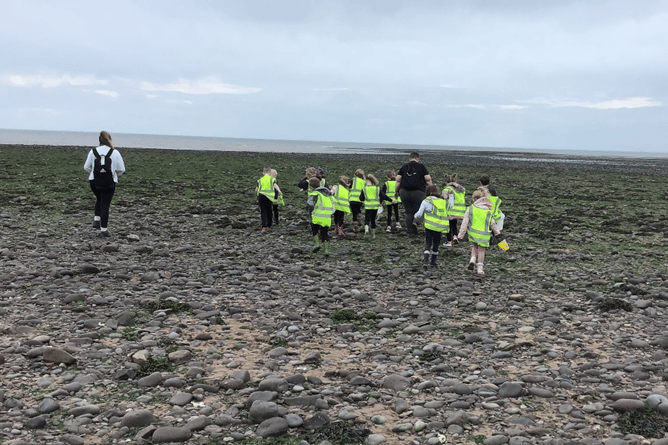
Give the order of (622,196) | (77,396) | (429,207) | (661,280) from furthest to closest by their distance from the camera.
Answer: (622,196)
(429,207)
(661,280)
(77,396)

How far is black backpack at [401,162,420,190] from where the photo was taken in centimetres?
1730

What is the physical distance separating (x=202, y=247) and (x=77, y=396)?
31.2ft

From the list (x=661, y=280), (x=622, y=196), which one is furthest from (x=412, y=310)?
(x=622, y=196)

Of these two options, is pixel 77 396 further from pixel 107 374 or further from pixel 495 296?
pixel 495 296

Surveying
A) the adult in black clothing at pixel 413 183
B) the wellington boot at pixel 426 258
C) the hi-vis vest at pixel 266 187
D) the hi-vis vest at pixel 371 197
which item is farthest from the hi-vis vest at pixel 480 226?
the hi-vis vest at pixel 266 187

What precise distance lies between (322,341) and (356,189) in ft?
35.4

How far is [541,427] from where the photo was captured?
5.70 meters

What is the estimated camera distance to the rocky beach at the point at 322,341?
5.69 meters

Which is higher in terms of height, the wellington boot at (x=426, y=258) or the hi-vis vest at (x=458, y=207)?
the hi-vis vest at (x=458, y=207)

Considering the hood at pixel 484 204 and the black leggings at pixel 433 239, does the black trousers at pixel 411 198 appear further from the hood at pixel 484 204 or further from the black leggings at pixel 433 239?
the hood at pixel 484 204

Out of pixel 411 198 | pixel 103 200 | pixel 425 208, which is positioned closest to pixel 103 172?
pixel 103 200

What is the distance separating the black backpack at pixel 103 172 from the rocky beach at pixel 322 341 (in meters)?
1.75

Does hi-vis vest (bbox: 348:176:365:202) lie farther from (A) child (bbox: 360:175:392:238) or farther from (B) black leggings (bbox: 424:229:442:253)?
(B) black leggings (bbox: 424:229:442:253)

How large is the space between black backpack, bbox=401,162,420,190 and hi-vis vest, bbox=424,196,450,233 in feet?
11.6
